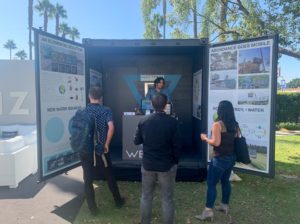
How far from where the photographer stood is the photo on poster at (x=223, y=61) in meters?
4.79

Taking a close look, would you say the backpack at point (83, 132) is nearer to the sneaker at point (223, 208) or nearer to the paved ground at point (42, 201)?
the paved ground at point (42, 201)

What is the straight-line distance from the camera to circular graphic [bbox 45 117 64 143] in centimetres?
441

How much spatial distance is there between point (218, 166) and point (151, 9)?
42.3 feet

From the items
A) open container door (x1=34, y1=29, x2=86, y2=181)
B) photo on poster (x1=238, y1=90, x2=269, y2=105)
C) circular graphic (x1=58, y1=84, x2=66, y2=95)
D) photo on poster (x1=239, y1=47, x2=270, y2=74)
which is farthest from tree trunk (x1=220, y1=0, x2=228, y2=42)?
circular graphic (x1=58, y1=84, x2=66, y2=95)

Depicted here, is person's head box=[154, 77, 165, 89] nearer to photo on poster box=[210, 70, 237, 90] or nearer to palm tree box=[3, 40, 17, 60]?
photo on poster box=[210, 70, 237, 90]

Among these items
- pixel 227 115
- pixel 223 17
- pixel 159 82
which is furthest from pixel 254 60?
pixel 223 17

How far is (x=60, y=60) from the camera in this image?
4586 mm

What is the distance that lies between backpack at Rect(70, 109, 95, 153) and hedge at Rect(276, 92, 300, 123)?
1471cm

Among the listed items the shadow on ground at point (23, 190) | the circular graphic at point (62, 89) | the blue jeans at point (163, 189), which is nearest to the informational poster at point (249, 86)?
the blue jeans at point (163, 189)

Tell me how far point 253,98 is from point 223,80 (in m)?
0.60

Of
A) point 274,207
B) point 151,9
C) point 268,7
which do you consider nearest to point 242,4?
point 268,7

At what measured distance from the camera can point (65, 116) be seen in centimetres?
479

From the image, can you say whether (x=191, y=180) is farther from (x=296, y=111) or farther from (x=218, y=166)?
(x=296, y=111)

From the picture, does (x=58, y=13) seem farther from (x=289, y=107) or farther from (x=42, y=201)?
(x=42, y=201)
